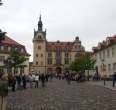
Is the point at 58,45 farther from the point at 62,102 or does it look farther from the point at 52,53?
the point at 62,102

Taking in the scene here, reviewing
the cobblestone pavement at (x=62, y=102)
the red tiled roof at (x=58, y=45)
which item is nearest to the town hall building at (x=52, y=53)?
the red tiled roof at (x=58, y=45)

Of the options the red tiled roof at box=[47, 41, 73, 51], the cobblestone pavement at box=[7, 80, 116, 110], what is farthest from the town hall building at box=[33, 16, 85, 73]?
the cobblestone pavement at box=[7, 80, 116, 110]

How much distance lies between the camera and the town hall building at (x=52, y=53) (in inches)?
5812

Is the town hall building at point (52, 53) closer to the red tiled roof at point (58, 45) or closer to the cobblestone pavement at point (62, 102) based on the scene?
the red tiled roof at point (58, 45)

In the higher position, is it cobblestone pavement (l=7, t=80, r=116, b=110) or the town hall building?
the town hall building

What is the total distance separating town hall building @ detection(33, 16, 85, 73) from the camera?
148m

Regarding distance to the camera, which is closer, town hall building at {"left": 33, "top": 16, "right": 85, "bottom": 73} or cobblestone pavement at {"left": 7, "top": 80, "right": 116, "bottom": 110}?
cobblestone pavement at {"left": 7, "top": 80, "right": 116, "bottom": 110}

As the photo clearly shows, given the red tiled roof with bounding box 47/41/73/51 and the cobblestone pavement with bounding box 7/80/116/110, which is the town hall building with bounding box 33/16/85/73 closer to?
the red tiled roof with bounding box 47/41/73/51

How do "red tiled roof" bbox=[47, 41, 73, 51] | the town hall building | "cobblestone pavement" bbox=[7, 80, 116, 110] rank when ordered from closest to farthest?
"cobblestone pavement" bbox=[7, 80, 116, 110] → the town hall building → "red tiled roof" bbox=[47, 41, 73, 51]

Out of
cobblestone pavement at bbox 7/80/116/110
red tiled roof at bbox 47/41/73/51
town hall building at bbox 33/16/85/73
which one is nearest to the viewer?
cobblestone pavement at bbox 7/80/116/110

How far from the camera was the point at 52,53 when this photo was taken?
153625mm

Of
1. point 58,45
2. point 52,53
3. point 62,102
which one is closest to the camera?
point 62,102

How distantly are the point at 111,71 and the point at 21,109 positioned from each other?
183 feet

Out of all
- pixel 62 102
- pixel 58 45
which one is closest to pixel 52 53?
pixel 58 45
